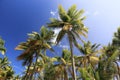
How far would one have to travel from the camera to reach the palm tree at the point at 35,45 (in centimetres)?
4506

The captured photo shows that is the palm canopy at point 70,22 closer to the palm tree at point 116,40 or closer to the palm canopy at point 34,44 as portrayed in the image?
the palm canopy at point 34,44

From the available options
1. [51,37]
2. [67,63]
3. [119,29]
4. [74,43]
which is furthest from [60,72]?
[119,29]

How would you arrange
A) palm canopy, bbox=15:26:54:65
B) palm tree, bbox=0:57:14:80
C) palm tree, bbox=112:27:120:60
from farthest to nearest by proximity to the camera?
palm tree, bbox=0:57:14:80 < palm tree, bbox=112:27:120:60 < palm canopy, bbox=15:26:54:65

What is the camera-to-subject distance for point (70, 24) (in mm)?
37938

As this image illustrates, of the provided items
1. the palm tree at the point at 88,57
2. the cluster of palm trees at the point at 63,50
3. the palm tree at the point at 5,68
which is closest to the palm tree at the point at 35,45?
the cluster of palm trees at the point at 63,50

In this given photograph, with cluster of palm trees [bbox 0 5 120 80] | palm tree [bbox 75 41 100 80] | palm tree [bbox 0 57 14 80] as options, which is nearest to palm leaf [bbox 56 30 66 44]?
cluster of palm trees [bbox 0 5 120 80]

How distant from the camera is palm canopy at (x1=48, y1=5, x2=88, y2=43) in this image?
37.9 metres

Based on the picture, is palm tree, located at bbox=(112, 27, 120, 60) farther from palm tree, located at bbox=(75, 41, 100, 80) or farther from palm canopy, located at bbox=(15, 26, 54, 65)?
palm canopy, located at bbox=(15, 26, 54, 65)

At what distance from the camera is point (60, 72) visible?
48531 millimetres

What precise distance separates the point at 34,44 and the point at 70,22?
31.9 feet

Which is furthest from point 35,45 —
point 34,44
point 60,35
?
point 60,35

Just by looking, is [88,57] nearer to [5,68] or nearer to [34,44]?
[34,44]

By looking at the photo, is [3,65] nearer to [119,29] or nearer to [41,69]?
[41,69]

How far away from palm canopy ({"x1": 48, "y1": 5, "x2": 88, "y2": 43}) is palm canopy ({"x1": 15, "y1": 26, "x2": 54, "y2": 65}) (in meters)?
6.56
